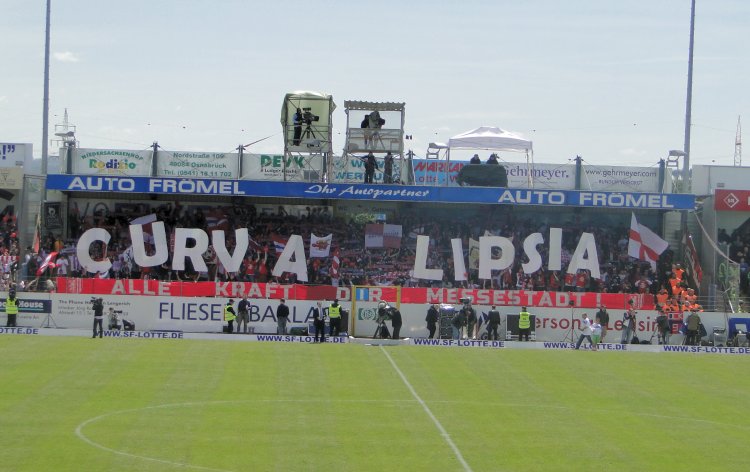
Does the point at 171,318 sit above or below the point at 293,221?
below

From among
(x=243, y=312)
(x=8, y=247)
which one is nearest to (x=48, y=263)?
(x=8, y=247)

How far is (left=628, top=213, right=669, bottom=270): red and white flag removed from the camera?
49.8 meters

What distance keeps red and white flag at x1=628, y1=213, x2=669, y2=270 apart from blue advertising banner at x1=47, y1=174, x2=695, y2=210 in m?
1.07

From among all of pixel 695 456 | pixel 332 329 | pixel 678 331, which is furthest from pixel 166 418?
pixel 678 331

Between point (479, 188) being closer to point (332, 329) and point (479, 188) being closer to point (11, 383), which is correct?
point (332, 329)

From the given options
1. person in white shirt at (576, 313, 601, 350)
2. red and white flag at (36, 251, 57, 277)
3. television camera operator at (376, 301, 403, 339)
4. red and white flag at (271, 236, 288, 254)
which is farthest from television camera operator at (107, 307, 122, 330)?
person in white shirt at (576, 313, 601, 350)

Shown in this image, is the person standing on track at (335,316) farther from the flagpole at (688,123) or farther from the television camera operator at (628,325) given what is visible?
the flagpole at (688,123)

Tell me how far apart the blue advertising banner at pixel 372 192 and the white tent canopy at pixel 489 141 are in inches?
76.0

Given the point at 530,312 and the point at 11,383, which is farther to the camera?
the point at 530,312

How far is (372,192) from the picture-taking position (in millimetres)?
49406

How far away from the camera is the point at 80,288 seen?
42.9 meters

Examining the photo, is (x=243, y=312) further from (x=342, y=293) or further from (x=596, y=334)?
(x=596, y=334)

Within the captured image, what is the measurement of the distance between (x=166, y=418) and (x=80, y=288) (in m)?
22.7

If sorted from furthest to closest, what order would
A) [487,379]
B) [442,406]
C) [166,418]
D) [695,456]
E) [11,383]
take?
[487,379]
[11,383]
[442,406]
[166,418]
[695,456]
